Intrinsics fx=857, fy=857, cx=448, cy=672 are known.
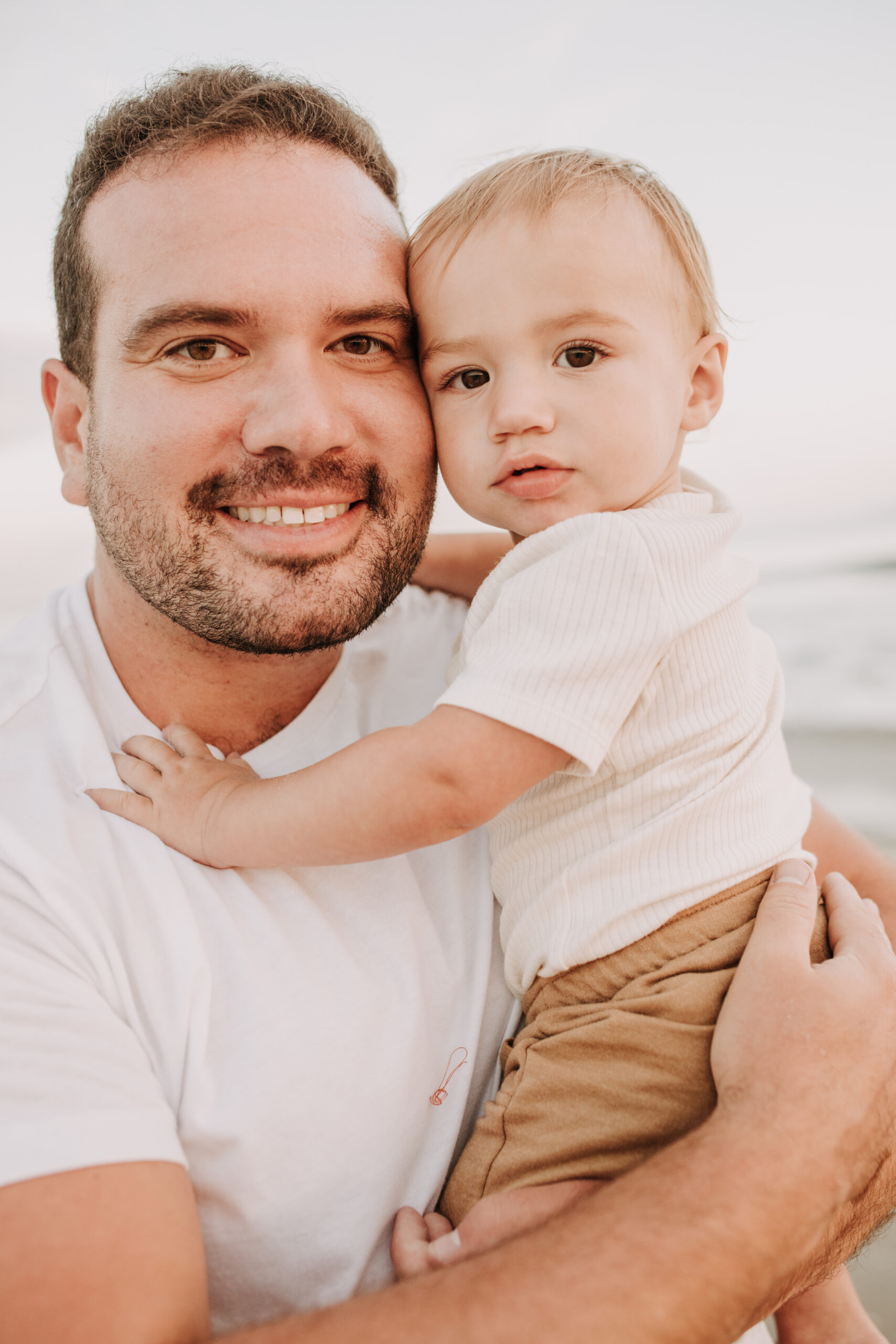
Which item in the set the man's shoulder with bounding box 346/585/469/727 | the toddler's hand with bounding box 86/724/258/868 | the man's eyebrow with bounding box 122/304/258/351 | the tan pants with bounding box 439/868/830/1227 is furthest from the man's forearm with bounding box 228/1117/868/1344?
the man's eyebrow with bounding box 122/304/258/351

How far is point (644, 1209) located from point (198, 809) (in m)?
0.82

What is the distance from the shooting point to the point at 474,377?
1537 millimetres

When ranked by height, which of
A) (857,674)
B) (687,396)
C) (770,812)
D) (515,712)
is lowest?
(857,674)

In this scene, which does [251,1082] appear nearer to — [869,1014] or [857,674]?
[869,1014]

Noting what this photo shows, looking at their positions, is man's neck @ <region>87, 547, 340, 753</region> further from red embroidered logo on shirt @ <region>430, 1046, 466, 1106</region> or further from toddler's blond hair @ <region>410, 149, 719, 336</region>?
toddler's blond hair @ <region>410, 149, 719, 336</region>

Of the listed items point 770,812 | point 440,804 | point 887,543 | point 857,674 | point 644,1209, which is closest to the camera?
point 644,1209

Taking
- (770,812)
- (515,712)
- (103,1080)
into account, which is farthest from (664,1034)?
(103,1080)

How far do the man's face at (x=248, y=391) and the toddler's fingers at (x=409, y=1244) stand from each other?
3.09 ft

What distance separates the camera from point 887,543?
10.4 meters

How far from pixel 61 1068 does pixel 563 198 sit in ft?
4.78

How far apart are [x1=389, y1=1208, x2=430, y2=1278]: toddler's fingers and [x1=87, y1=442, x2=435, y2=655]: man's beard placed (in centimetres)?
94

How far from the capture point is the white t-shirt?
1.07 m

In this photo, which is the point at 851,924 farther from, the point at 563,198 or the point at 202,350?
the point at 202,350

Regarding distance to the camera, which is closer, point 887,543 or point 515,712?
point 515,712
